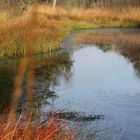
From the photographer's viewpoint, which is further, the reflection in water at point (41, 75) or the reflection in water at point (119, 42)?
→ the reflection in water at point (119, 42)

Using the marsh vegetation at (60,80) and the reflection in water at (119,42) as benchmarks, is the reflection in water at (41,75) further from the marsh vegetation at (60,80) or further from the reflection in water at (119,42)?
the reflection in water at (119,42)

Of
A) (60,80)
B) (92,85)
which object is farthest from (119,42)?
(92,85)

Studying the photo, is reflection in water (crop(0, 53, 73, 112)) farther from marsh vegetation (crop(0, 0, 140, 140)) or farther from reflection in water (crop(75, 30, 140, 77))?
reflection in water (crop(75, 30, 140, 77))

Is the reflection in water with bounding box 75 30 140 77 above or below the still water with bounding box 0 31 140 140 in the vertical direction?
below

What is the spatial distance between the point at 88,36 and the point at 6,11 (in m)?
5.33

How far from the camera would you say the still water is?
810cm

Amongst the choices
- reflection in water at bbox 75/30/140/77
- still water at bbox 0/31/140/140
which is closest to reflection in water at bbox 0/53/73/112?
still water at bbox 0/31/140/140

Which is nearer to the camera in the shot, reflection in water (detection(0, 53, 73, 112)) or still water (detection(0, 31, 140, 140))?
still water (detection(0, 31, 140, 140))

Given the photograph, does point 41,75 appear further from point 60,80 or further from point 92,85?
point 92,85

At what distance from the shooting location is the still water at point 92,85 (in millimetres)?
8102

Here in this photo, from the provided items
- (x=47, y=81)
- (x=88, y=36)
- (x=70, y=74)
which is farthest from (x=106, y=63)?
(x=88, y=36)

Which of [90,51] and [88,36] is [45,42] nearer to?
[90,51]

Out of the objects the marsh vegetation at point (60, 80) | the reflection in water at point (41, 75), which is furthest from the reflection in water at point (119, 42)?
the reflection in water at point (41, 75)

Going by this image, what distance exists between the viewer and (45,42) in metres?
17.1
